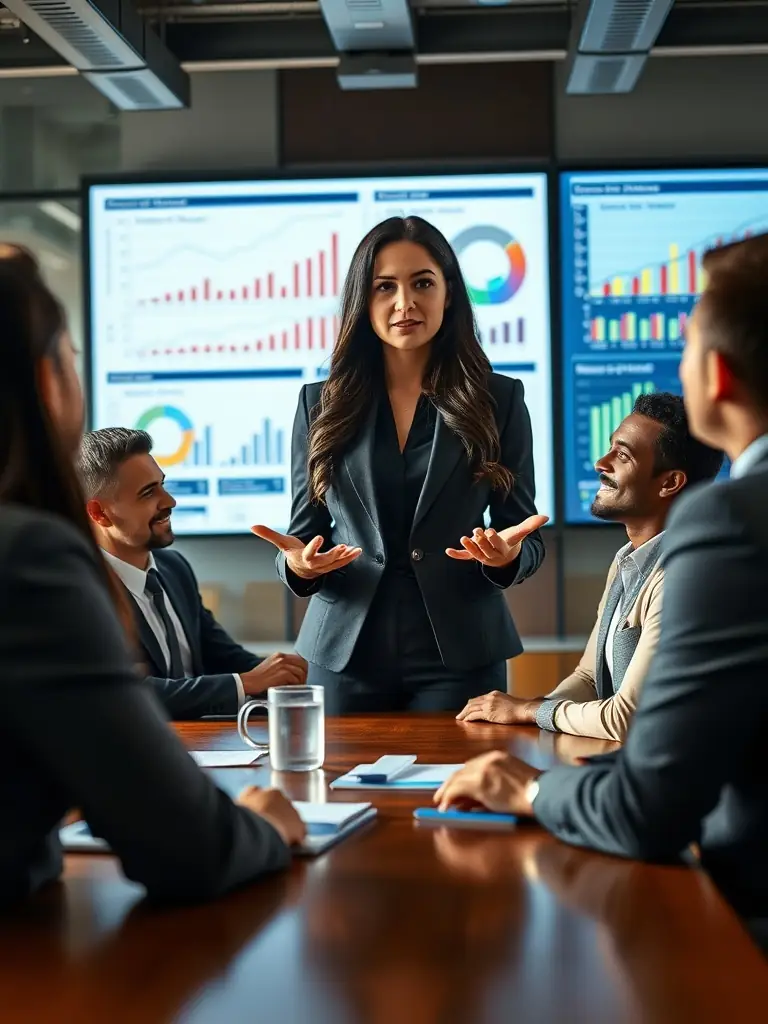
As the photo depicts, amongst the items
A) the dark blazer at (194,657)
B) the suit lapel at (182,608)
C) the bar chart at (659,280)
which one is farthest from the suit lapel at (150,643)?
the bar chart at (659,280)

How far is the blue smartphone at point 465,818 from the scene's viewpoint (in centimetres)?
141

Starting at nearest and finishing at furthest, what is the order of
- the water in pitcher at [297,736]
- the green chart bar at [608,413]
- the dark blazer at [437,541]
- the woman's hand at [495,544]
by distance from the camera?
the water in pitcher at [297,736] < the woman's hand at [495,544] < the dark blazer at [437,541] < the green chart bar at [608,413]

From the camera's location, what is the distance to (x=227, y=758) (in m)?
1.91

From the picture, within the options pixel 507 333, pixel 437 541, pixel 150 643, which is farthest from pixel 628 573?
pixel 507 333

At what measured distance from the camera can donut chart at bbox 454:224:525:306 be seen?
4734mm

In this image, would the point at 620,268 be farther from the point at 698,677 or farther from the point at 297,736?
the point at 698,677

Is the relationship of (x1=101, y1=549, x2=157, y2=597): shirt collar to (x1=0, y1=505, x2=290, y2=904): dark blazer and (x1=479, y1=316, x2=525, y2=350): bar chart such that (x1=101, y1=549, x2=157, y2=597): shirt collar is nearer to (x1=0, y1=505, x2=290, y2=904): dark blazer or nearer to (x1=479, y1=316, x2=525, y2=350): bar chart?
(x1=0, y1=505, x2=290, y2=904): dark blazer

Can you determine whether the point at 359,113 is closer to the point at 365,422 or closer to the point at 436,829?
the point at 365,422

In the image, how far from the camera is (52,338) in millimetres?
1091

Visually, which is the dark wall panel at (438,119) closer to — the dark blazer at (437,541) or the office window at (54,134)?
the office window at (54,134)

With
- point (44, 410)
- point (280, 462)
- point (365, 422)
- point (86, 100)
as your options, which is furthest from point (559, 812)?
point (86, 100)

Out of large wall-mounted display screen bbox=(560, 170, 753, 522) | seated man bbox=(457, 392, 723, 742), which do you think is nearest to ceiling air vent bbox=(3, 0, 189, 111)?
large wall-mounted display screen bbox=(560, 170, 753, 522)

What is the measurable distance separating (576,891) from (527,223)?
391 centimetres

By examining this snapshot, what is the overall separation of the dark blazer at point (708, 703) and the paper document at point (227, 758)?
2.57ft
